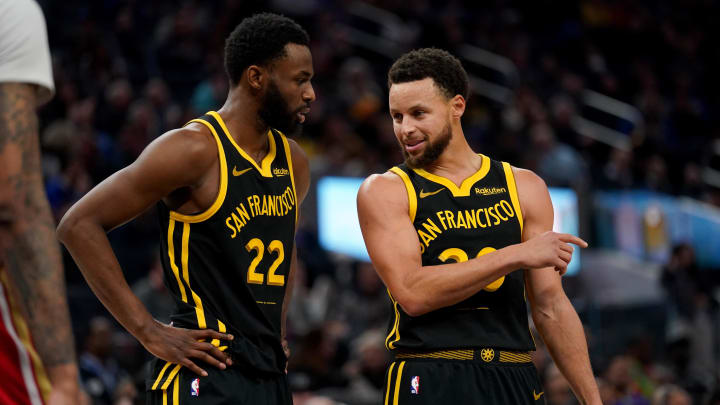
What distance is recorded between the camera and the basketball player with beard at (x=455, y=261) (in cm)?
376

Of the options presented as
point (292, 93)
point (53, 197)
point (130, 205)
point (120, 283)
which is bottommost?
point (53, 197)

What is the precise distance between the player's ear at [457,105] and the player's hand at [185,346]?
1.28 m

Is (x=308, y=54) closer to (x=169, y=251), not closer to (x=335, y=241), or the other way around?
(x=169, y=251)

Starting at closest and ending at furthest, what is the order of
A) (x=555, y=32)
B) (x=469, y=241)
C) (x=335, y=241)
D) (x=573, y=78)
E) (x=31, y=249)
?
(x=31, y=249), (x=469, y=241), (x=335, y=241), (x=573, y=78), (x=555, y=32)

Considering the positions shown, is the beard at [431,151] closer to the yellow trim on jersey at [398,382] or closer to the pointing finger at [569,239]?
the pointing finger at [569,239]

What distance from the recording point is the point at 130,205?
12.1 ft

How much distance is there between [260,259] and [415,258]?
1.99ft

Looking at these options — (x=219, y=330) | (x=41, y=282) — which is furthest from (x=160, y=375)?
(x=41, y=282)

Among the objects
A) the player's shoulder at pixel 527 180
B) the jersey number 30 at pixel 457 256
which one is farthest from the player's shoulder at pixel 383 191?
the player's shoulder at pixel 527 180

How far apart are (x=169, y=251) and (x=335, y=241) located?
7964 millimetres

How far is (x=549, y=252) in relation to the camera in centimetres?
362

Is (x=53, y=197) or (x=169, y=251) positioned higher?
(x=169, y=251)

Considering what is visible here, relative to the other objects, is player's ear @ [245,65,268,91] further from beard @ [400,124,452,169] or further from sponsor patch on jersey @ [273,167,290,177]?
beard @ [400,124,452,169]

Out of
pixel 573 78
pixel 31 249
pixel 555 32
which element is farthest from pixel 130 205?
pixel 555 32
